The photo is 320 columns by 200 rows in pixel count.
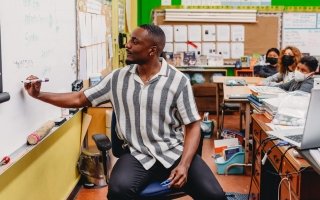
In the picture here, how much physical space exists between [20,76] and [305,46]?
578 cm

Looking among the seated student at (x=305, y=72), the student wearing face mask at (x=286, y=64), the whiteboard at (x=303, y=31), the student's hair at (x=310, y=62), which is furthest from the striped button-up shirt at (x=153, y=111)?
the whiteboard at (x=303, y=31)

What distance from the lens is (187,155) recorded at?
2.19 meters

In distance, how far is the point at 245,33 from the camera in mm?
6836

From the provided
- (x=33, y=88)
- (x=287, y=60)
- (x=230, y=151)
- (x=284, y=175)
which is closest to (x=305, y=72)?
(x=230, y=151)

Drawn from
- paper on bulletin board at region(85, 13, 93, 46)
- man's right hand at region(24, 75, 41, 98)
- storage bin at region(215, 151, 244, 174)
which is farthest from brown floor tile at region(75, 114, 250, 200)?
man's right hand at region(24, 75, 41, 98)

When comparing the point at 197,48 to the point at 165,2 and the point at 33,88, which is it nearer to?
the point at 165,2

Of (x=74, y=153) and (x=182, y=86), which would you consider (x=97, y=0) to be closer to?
(x=74, y=153)

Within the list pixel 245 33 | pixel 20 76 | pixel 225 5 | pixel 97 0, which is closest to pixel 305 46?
pixel 245 33

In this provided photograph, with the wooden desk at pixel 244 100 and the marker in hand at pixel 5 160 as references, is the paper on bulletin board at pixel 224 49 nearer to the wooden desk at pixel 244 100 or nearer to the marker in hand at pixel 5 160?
the wooden desk at pixel 244 100

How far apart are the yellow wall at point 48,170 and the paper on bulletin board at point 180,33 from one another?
3.80 meters

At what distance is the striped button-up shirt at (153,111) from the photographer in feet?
7.31

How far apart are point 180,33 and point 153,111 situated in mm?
4772

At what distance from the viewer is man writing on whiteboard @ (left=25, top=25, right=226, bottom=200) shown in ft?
7.17

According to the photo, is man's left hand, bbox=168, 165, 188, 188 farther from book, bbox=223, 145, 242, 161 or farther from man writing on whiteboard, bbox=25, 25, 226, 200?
book, bbox=223, 145, 242, 161
